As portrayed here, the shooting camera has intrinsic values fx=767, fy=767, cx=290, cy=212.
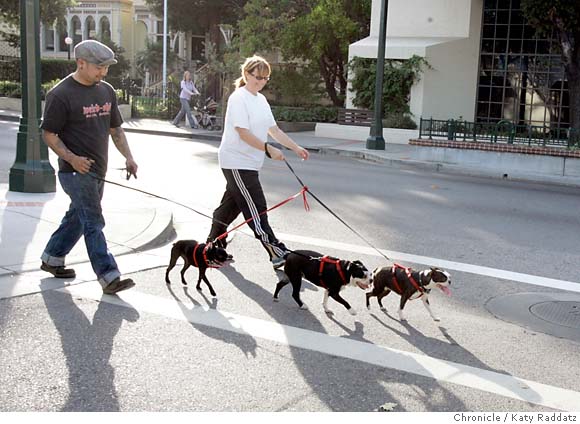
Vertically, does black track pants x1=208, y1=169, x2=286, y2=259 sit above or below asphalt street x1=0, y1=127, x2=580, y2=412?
above

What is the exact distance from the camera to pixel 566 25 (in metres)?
19.8

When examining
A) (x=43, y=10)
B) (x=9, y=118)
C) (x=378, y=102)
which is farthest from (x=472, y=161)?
(x=43, y=10)

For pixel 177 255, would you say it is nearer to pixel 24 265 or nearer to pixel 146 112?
pixel 24 265

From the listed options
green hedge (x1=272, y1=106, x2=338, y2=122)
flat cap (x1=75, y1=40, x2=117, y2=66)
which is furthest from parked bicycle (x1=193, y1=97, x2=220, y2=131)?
flat cap (x1=75, y1=40, x2=117, y2=66)

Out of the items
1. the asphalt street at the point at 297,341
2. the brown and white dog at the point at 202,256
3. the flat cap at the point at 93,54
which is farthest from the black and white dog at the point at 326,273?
the flat cap at the point at 93,54

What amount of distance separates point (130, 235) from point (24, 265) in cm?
148

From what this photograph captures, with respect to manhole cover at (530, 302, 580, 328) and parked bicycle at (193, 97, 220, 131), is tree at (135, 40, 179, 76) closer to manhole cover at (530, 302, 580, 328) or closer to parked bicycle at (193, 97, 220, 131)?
parked bicycle at (193, 97, 220, 131)

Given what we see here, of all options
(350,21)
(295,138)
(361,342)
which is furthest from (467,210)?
(350,21)

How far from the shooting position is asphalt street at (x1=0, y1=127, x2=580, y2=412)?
4.24 metres

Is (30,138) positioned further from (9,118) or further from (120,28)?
(120,28)

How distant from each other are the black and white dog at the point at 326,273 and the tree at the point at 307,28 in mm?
22847

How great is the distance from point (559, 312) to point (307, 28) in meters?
23.7

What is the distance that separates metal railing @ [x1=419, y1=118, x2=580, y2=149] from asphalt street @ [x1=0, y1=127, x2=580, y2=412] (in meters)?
8.37

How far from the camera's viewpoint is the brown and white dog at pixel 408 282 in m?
5.60
